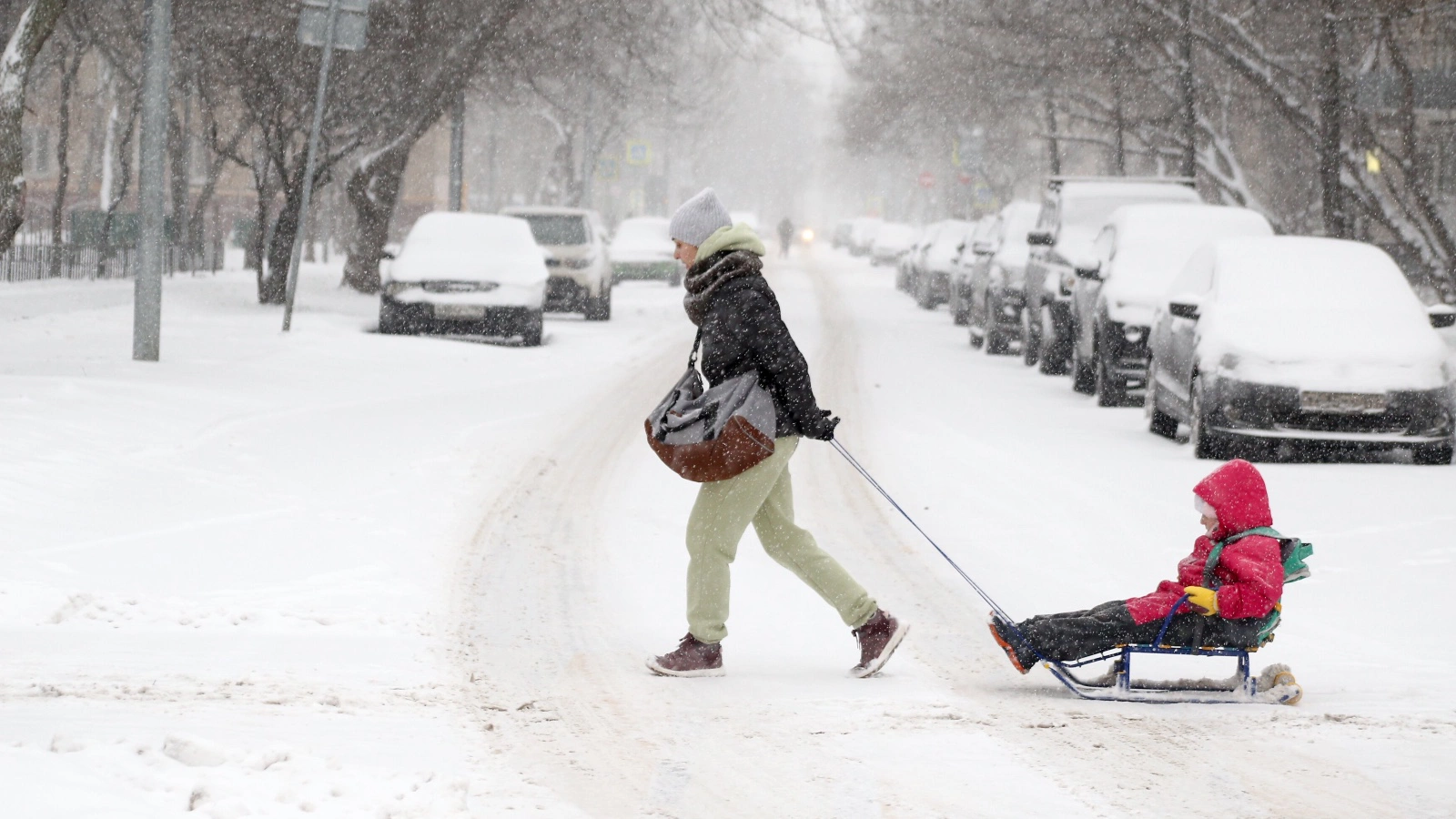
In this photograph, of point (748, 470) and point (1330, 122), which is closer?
point (748, 470)

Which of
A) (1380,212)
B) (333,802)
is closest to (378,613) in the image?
(333,802)

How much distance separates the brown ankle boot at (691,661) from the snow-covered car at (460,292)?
1499cm

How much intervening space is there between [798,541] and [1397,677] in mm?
2134

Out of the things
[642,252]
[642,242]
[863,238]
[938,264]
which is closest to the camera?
[938,264]

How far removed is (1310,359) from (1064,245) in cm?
819

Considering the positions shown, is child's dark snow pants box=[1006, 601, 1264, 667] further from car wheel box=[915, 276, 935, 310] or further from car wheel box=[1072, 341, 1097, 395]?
car wheel box=[915, 276, 935, 310]

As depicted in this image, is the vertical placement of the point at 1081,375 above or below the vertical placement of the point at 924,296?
below

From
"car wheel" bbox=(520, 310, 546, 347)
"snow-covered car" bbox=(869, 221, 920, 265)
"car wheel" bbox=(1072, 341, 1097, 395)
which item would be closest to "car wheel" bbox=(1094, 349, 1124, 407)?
"car wheel" bbox=(1072, 341, 1097, 395)

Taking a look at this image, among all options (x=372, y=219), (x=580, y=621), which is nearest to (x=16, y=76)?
(x=580, y=621)

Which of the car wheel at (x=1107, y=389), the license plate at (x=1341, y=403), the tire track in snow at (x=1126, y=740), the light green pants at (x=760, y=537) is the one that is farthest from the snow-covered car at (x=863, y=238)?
the light green pants at (x=760, y=537)

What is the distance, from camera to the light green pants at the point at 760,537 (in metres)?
6.06

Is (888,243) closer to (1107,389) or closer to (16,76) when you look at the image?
(1107,389)

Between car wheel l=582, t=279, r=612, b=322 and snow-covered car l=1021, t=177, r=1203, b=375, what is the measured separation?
7904 millimetres

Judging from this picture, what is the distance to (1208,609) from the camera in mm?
6004
